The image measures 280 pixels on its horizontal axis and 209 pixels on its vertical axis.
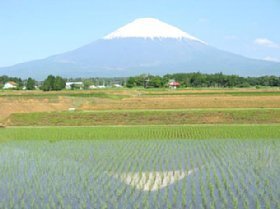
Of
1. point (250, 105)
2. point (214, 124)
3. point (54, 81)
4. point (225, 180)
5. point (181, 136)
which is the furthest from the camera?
point (54, 81)

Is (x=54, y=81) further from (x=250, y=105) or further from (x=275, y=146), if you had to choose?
(x=275, y=146)

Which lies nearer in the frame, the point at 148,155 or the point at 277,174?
the point at 277,174

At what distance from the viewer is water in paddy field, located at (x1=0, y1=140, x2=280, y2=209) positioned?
7.87 meters

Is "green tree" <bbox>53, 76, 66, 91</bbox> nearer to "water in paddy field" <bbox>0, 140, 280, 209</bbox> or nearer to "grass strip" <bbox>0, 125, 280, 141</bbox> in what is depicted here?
"grass strip" <bbox>0, 125, 280, 141</bbox>

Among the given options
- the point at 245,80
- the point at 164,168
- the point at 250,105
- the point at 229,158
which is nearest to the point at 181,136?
the point at 229,158

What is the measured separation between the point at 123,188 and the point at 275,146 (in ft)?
21.0

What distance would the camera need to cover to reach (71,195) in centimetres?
836

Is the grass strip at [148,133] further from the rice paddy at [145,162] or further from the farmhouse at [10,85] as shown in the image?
the farmhouse at [10,85]

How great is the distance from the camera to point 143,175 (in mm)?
9977

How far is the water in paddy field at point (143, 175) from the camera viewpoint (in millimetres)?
7867

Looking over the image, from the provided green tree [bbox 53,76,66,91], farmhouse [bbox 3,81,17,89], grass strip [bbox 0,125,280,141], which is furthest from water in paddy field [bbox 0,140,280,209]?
farmhouse [bbox 3,81,17,89]

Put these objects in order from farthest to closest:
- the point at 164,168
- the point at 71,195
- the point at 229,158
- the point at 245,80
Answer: the point at 245,80 → the point at 229,158 → the point at 164,168 → the point at 71,195

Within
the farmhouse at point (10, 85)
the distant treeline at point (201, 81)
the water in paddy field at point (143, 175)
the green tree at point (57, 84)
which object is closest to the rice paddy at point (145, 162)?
the water in paddy field at point (143, 175)

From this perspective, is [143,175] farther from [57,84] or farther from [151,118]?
[57,84]
